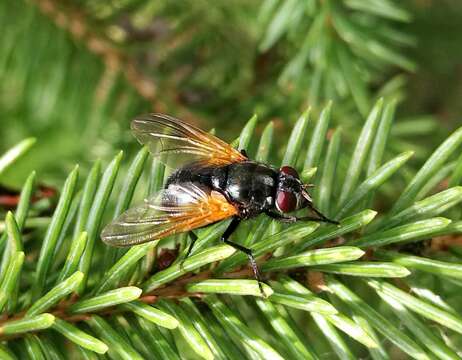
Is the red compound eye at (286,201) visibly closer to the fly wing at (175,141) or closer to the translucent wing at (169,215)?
the translucent wing at (169,215)

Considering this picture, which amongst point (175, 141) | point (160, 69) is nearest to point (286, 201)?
point (175, 141)

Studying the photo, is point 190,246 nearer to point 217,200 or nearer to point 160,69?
point 217,200

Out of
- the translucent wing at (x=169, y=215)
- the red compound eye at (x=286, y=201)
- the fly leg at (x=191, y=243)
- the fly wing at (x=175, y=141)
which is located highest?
the fly wing at (x=175, y=141)

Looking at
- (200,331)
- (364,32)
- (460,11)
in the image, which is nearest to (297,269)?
(200,331)

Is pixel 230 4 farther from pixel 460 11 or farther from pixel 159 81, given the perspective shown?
pixel 460 11

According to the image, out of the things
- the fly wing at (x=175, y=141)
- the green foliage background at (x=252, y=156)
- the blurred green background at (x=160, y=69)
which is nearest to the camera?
the green foliage background at (x=252, y=156)

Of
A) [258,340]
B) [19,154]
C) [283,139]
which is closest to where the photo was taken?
[258,340]

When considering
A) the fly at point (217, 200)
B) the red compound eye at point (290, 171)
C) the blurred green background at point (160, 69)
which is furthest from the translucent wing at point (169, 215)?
the blurred green background at point (160, 69)
